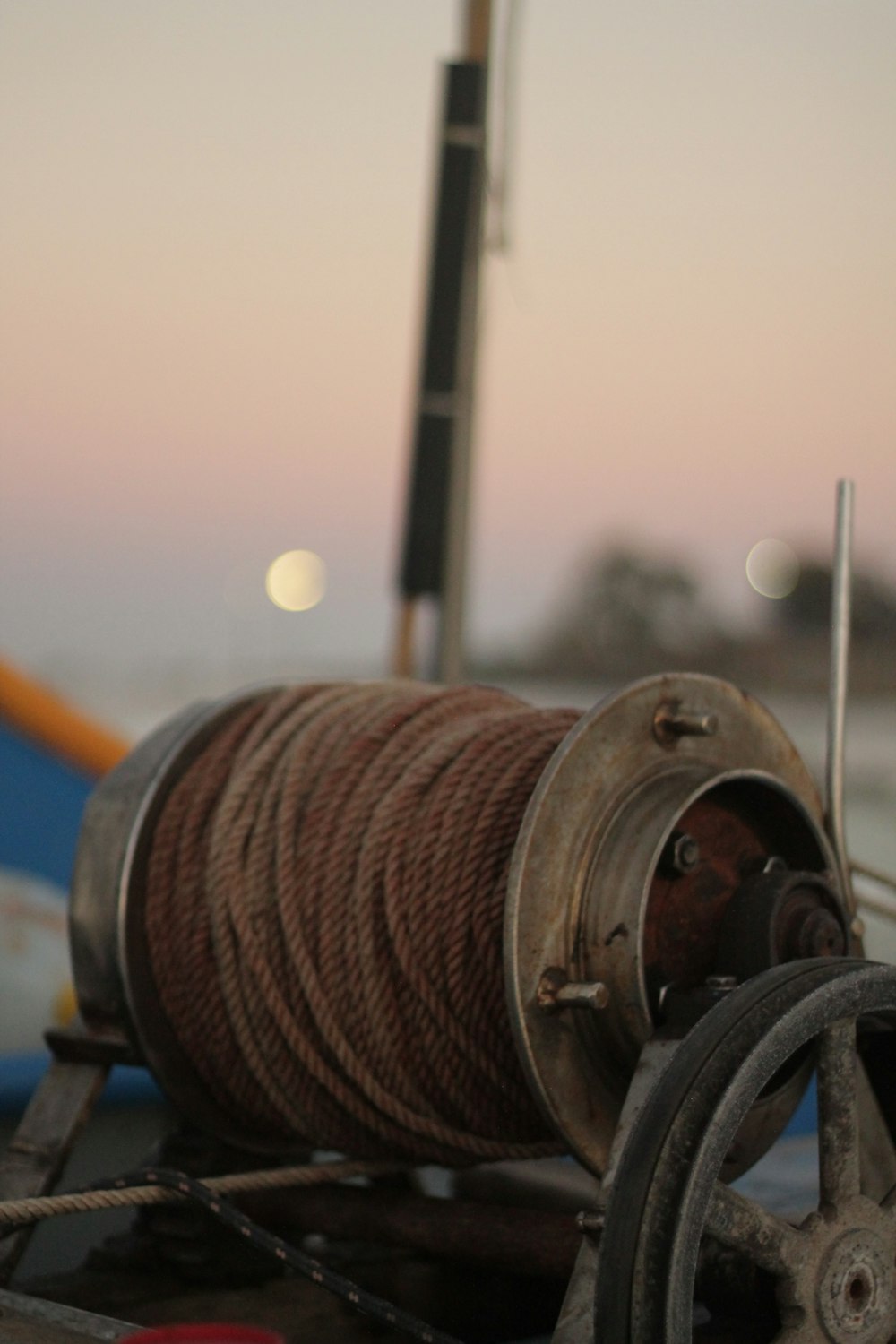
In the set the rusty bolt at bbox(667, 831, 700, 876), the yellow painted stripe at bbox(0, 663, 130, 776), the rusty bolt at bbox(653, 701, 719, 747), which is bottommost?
the yellow painted stripe at bbox(0, 663, 130, 776)

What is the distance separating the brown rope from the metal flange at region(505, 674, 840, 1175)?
0.34ft

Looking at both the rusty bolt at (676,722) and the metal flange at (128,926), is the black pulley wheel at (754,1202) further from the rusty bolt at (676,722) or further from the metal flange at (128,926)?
the metal flange at (128,926)

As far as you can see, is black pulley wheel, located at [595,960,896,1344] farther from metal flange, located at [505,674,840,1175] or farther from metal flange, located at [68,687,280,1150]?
metal flange, located at [68,687,280,1150]

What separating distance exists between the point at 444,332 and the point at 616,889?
2715 mm

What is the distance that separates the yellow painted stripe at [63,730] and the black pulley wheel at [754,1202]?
2.85 meters

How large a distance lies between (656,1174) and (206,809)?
843 millimetres

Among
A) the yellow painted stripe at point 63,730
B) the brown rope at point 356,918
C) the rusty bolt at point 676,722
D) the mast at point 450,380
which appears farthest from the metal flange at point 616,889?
the yellow painted stripe at point 63,730

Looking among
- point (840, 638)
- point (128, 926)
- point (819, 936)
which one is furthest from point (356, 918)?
point (840, 638)

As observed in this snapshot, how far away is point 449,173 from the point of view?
4.10 m

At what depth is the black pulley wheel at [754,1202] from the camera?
4.35ft

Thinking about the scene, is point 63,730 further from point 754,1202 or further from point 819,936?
point 754,1202

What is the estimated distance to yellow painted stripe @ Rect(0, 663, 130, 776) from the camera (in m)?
4.23

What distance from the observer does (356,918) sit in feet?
6.04

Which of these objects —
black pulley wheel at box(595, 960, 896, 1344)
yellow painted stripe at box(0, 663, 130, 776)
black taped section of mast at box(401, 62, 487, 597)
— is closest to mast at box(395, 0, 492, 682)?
black taped section of mast at box(401, 62, 487, 597)
